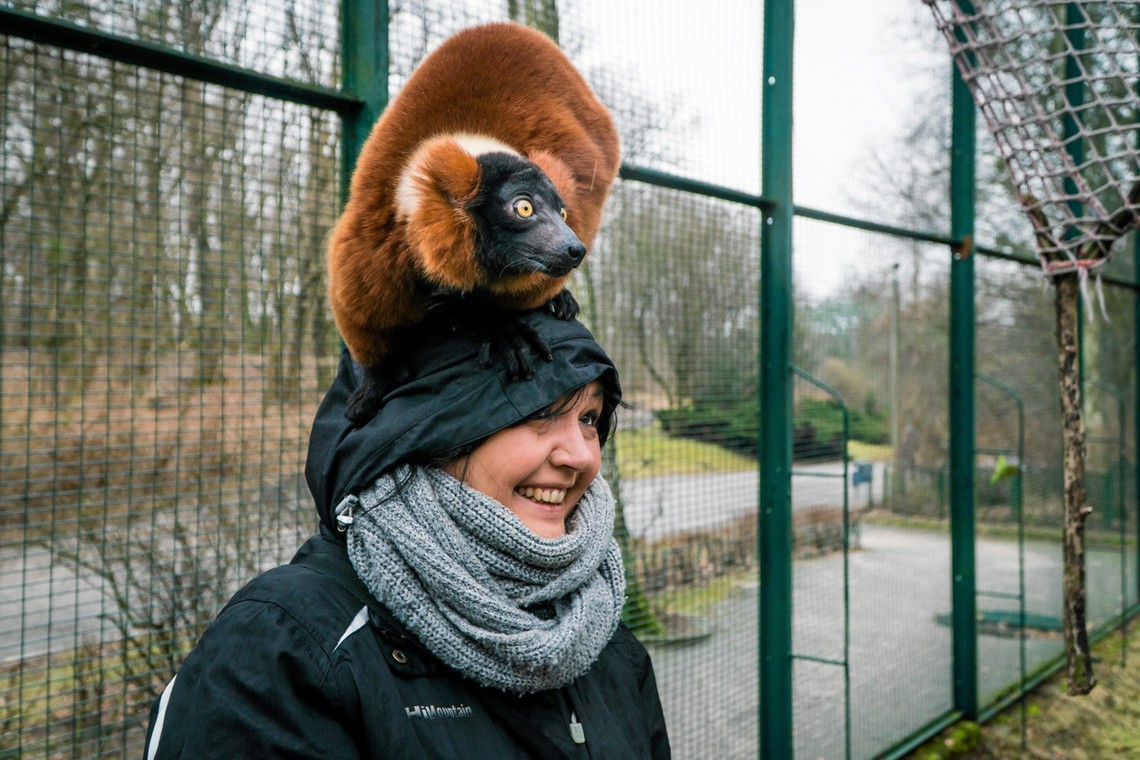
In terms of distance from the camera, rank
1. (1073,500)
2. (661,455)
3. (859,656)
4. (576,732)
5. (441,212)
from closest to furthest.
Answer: (576,732)
(441,212)
(1073,500)
(661,455)
(859,656)

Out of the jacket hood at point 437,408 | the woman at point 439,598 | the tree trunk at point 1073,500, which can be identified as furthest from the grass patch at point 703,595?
the jacket hood at point 437,408

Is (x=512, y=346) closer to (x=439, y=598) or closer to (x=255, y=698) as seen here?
(x=439, y=598)

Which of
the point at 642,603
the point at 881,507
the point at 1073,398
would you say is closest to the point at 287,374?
the point at 642,603

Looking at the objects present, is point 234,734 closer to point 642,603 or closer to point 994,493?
point 642,603

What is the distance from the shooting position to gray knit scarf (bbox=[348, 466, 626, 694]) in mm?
1229

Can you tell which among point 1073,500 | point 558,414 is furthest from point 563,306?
point 1073,500

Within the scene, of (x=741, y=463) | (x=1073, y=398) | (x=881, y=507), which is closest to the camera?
(x=1073, y=398)

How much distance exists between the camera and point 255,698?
3.51ft

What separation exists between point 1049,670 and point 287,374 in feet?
15.8

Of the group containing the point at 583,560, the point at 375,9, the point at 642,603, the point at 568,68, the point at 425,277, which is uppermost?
the point at 375,9

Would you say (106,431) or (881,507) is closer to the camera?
(106,431)

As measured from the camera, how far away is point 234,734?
41.2 inches

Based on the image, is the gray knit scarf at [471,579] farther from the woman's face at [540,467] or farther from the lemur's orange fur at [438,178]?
the lemur's orange fur at [438,178]

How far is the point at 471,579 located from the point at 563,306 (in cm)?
55
